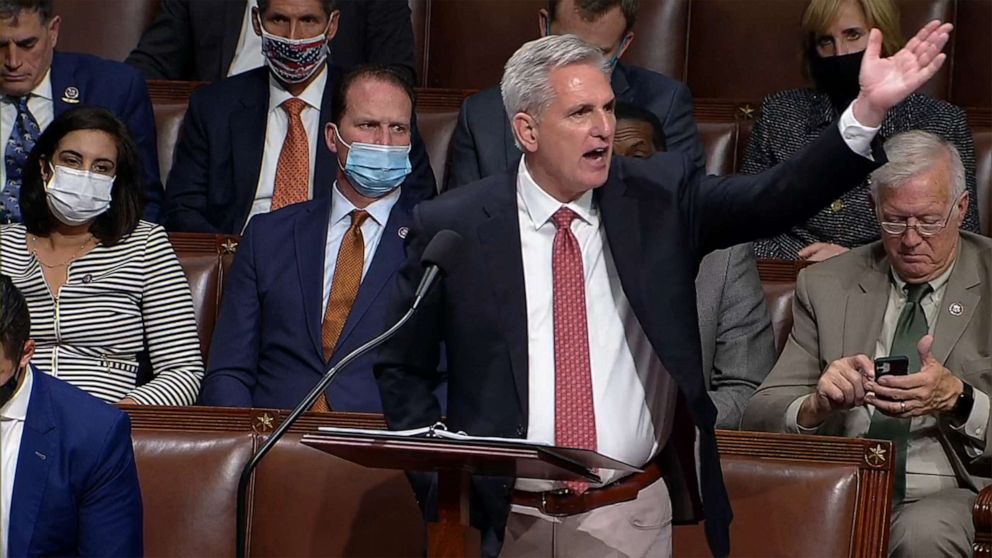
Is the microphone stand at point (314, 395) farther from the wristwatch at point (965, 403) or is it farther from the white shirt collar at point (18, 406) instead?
the wristwatch at point (965, 403)

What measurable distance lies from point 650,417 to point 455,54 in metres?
2.18

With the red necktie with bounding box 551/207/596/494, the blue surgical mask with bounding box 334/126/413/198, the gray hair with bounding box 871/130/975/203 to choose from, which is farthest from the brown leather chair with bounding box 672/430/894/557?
the blue surgical mask with bounding box 334/126/413/198

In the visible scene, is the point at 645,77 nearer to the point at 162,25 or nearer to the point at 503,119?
the point at 503,119

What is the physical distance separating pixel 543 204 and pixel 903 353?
0.76 metres

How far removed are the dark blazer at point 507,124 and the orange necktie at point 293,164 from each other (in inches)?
13.4

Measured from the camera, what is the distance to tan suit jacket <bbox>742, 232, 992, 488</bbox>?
2424mm

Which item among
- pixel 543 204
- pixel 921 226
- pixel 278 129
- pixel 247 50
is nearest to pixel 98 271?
pixel 278 129

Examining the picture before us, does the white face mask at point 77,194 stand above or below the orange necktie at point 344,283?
above

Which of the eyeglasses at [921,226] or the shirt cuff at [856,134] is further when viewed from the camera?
the eyeglasses at [921,226]

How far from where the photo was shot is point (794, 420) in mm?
2395

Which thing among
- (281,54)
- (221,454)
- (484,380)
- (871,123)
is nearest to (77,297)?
A: (221,454)

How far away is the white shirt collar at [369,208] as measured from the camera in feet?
9.21

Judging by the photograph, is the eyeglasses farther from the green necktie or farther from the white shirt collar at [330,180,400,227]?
the white shirt collar at [330,180,400,227]

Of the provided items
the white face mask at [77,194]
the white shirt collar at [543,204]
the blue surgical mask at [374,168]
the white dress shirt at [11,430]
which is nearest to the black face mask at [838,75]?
the blue surgical mask at [374,168]
